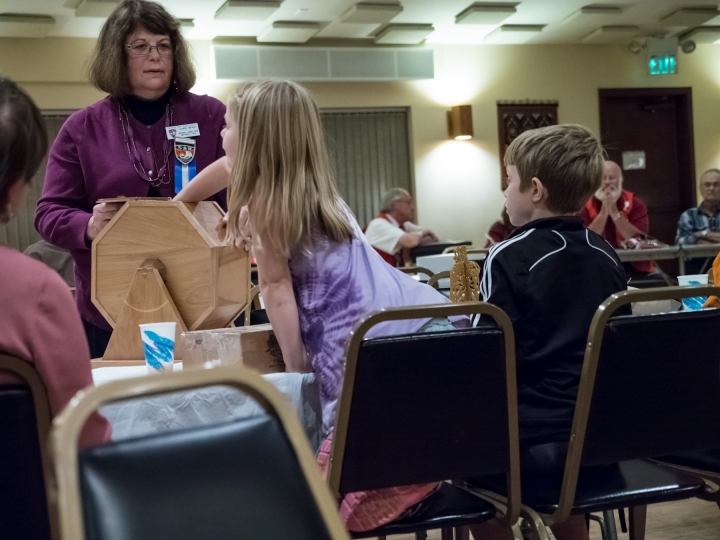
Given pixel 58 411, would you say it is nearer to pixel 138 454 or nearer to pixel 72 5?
pixel 138 454

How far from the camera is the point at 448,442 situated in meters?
1.44

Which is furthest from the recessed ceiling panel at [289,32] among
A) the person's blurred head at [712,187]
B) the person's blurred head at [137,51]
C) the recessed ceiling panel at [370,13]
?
the person's blurred head at [137,51]

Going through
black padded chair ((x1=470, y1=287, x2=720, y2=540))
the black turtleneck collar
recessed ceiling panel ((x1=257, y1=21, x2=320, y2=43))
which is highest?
recessed ceiling panel ((x1=257, y1=21, x2=320, y2=43))

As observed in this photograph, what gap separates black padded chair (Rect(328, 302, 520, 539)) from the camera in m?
1.35

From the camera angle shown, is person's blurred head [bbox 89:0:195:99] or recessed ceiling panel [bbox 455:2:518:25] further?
recessed ceiling panel [bbox 455:2:518:25]

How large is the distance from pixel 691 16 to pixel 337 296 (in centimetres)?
827

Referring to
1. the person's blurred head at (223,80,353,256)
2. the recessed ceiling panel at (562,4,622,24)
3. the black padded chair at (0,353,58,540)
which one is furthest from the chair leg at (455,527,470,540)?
the recessed ceiling panel at (562,4,622,24)

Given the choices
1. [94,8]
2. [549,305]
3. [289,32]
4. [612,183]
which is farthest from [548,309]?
[289,32]

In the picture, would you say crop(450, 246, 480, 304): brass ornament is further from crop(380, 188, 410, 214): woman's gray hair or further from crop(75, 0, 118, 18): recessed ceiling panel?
crop(380, 188, 410, 214): woman's gray hair

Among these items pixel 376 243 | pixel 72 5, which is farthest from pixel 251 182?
pixel 72 5

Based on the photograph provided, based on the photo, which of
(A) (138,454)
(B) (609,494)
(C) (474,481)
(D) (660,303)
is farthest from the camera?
(D) (660,303)

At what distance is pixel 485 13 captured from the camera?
25.8 ft

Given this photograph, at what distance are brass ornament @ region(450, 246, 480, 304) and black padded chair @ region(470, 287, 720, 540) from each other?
477 mm

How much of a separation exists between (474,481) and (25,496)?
38.4 inches
